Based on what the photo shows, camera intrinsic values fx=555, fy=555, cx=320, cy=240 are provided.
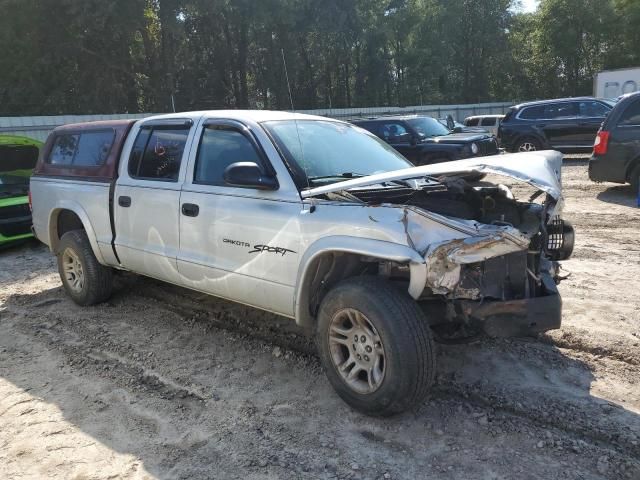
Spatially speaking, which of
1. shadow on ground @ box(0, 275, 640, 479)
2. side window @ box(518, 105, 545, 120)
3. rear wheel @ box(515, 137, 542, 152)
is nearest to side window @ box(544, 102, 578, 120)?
side window @ box(518, 105, 545, 120)

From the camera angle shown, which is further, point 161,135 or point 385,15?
point 385,15

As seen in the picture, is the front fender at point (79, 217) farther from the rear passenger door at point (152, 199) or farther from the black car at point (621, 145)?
the black car at point (621, 145)

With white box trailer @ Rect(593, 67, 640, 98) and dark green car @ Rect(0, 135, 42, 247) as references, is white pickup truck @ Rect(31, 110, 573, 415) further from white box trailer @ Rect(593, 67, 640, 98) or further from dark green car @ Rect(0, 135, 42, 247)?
white box trailer @ Rect(593, 67, 640, 98)

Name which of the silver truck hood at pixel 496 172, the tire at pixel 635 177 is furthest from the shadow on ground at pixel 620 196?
the silver truck hood at pixel 496 172

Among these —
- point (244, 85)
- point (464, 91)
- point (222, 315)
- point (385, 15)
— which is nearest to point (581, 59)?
point (464, 91)

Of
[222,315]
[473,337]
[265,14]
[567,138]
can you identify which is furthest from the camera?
[265,14]

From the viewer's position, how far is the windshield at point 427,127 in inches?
516

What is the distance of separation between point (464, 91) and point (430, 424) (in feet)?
168

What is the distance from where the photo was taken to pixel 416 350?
3076 mm

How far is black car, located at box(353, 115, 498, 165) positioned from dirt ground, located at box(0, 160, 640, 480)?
6.96 meters

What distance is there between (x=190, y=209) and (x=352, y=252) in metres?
1.59

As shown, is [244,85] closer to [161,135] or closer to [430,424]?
[161,135]

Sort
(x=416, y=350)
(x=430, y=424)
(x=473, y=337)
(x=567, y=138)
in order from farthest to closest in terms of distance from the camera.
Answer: (x=567, y=138) < (x=473, y=337) < (x=430, y=424) < (x=416, y=350)

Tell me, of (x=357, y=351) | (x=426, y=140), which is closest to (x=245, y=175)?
(x=357, y=351)
